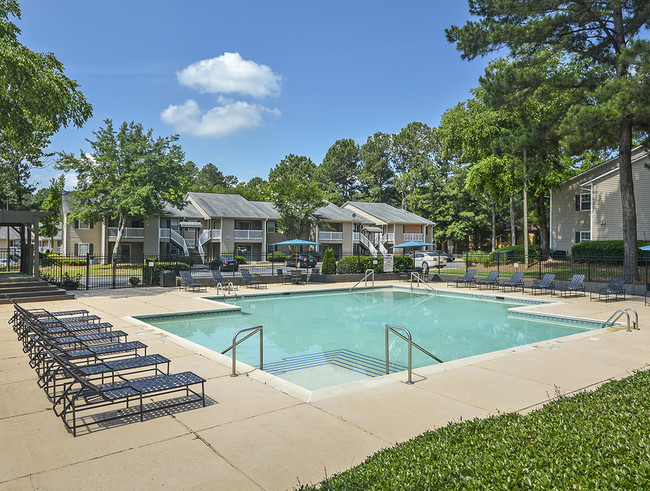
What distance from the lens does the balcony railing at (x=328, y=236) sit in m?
46.6

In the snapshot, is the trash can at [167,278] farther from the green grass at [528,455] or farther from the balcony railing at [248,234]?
the balcony railing at [248,234]

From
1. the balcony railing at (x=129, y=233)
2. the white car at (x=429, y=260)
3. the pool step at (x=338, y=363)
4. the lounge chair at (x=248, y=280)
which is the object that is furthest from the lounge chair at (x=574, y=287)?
the balcony railing at (x=129, y=233)

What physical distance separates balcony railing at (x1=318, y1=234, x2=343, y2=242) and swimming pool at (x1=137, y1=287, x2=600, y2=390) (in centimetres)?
2580

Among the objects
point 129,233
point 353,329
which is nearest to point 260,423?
point 353,329

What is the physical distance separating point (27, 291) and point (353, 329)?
42.6ft

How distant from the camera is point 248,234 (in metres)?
43.5

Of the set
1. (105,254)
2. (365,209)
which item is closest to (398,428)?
(105,254)

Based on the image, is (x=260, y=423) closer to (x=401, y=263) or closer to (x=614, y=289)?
(x=614, y=289)

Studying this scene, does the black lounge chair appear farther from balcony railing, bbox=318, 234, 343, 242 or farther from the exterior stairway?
balcony railing, bbox=318, 234, 343, 242

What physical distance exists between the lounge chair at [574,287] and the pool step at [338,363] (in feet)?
44.1

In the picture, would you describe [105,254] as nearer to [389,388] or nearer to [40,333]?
[40,333]

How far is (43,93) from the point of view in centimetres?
1568

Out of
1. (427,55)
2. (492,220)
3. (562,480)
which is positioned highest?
(427,55)

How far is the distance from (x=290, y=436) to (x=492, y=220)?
5359cm
